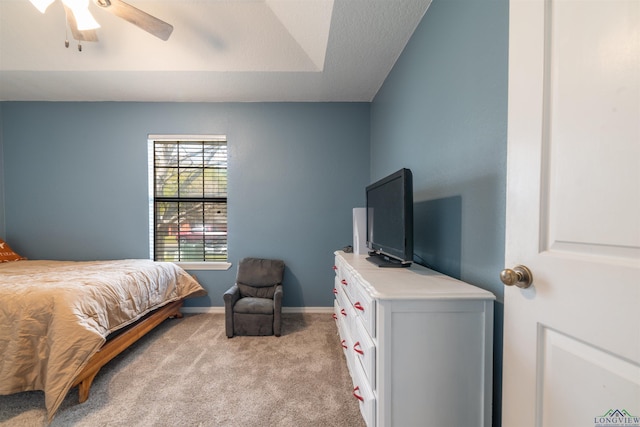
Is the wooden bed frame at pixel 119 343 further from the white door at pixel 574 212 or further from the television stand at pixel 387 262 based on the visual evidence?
the white door at pixel 574 212

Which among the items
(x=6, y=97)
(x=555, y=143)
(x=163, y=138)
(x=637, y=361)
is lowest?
(x=637, y=361)

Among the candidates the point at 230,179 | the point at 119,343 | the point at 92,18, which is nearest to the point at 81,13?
the point at 92,18

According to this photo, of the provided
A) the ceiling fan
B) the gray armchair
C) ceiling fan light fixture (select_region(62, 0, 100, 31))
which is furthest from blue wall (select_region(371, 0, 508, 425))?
ceiling fan light fixture (select_region(62, 0, 100, 31))

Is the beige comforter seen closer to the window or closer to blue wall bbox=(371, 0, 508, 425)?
the window

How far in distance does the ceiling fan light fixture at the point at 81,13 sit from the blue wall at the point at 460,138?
2.20 metres

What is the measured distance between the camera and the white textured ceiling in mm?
1928

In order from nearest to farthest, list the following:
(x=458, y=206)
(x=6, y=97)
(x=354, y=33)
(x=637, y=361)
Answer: (x=637, y=361) < (x=458, y=206) < (x=354, y=33) < (x=6, y=97)

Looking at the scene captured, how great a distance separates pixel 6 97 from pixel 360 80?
4.20 metres

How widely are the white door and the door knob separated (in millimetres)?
17

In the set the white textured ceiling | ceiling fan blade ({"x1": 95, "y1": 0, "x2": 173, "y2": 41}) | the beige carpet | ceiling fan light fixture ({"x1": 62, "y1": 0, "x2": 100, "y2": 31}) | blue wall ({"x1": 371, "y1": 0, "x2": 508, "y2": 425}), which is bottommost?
the beige carpet

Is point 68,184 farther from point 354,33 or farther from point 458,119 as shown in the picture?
point 458,119

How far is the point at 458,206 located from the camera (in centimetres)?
134

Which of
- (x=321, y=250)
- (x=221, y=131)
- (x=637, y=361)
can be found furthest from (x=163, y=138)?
(x=637, y=361)

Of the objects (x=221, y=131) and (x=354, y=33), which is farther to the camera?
(x=221, y=131)
